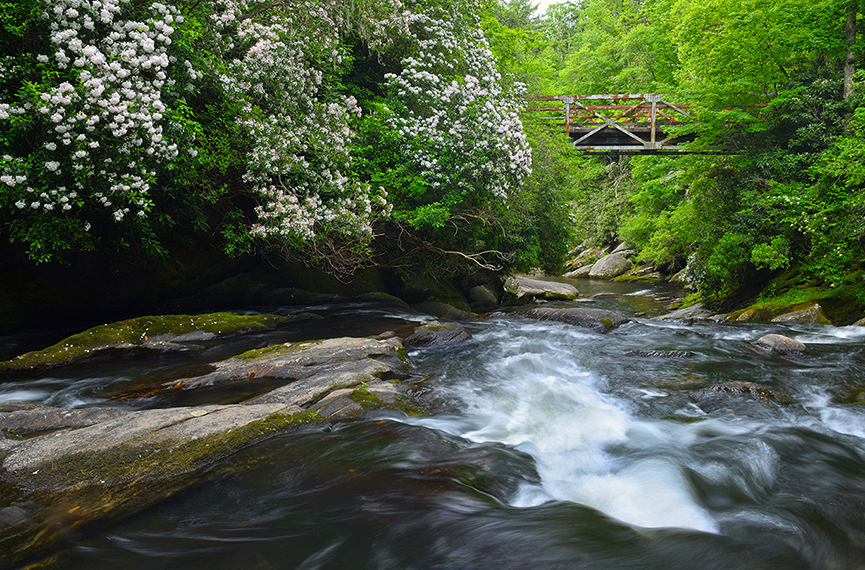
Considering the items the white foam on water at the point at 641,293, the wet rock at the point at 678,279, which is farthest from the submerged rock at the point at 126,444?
the wet rock at the point at 678,279

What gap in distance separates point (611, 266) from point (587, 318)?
20.8 m

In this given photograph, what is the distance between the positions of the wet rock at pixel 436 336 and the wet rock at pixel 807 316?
7.89m

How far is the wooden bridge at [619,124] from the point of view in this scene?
17078mm

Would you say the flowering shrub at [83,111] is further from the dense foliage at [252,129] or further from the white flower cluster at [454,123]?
the white flower cluster at [454,123]

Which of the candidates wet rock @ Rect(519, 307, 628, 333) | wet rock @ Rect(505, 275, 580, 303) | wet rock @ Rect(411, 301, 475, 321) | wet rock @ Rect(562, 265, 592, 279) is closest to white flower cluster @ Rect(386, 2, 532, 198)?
wet rock @ Rect(519, 307, 628, 333)

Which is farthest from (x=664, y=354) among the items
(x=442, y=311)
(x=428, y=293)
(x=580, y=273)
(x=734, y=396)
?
(x=580, y=273)

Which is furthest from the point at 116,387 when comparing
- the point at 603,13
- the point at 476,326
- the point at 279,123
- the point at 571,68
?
the point at 603,13

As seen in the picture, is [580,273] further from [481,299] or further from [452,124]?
[452,124]

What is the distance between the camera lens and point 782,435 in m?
4.89

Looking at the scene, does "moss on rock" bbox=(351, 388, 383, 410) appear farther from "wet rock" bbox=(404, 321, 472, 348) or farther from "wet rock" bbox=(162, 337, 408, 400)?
"wet rock" bbox=(404, 321, 472, 348)

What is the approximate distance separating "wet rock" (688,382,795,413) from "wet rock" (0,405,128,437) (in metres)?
6.41

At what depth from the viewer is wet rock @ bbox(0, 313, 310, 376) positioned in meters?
6.75

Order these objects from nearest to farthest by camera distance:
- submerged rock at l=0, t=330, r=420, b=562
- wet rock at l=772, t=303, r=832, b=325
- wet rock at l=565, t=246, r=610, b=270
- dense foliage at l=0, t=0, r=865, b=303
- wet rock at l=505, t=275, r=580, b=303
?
1. submerged rock at l=0, t=330, r=420, b=562
2. dense foliage at l=0, t=0, r=865, b=303
3. wet rock at l=772, t=303, r=832, b=325
4. wet rock at l=505, t=275, r=580, b=303
5. wet rock at l=565, t=246, r=610, b=270

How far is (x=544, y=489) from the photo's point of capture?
12.6 feet
